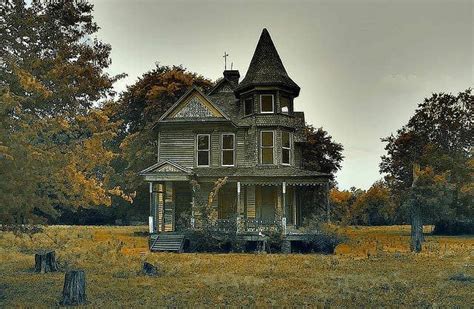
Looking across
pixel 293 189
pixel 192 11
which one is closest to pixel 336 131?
pixel 293 189

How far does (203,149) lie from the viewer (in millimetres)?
34031

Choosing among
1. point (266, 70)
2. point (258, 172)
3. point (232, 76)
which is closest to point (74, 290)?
point (258, 172)

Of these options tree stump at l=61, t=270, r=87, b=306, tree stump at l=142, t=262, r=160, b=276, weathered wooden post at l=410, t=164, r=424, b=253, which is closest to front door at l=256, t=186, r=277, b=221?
weathered wooden post at l=410, t=164, r=424, b=253

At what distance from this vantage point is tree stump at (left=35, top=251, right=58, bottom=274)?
59.5ft

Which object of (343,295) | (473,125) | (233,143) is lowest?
(343,295)

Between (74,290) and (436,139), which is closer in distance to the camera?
(74,290)

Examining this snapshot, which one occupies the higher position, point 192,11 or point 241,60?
point 241,60

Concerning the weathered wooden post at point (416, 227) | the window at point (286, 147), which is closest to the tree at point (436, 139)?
the weathered wooden post at point (416, 227)

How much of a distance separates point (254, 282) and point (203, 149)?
18.8 metres

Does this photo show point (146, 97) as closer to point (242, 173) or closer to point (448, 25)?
point (242, 173)

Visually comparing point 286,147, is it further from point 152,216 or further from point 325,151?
point 325,151

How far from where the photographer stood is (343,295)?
13609mm

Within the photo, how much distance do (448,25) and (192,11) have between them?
12.0 meters

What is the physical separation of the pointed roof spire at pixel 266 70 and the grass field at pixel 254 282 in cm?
1283
